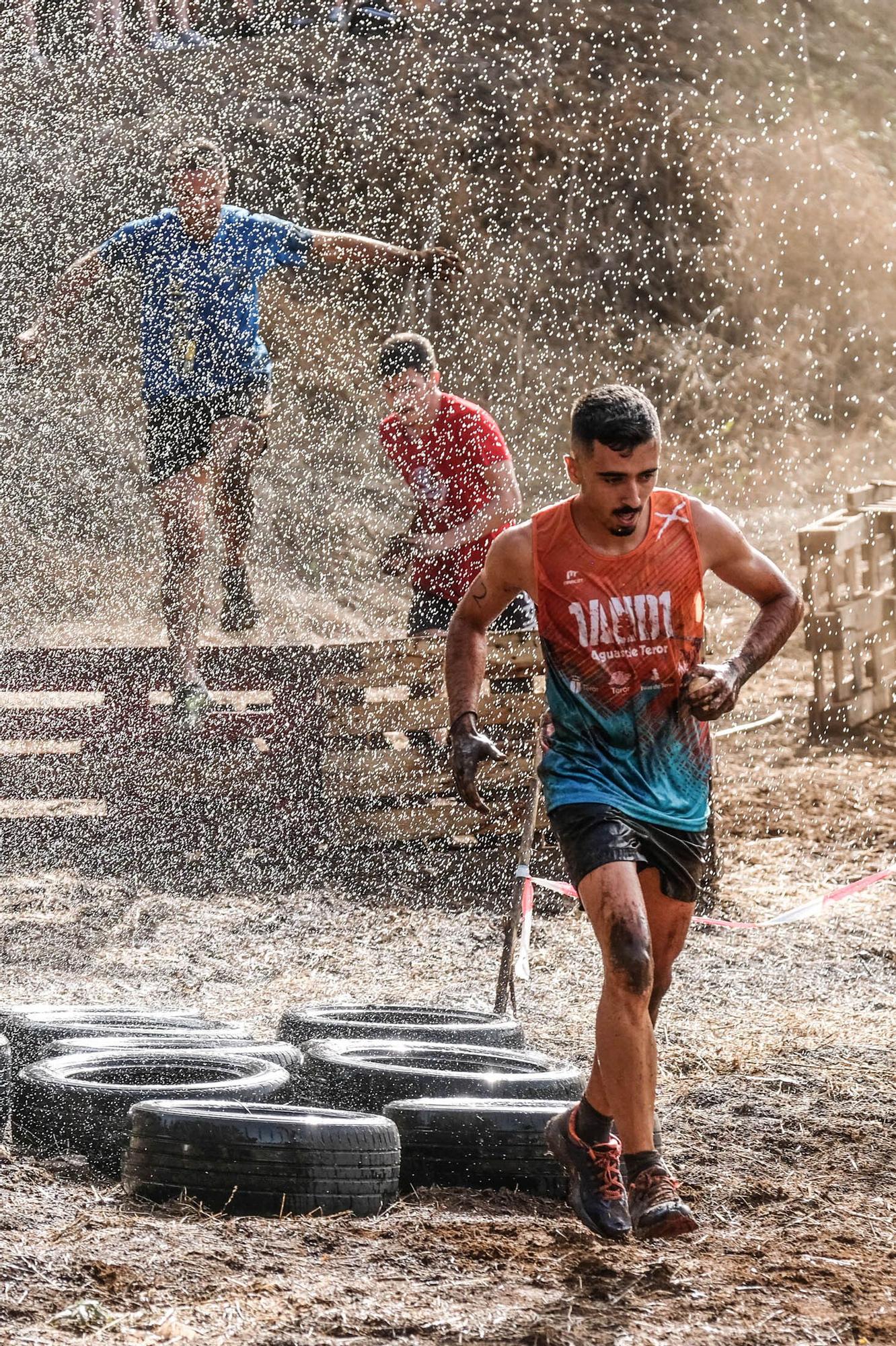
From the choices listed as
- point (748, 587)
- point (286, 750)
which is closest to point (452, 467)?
point (286, 750)

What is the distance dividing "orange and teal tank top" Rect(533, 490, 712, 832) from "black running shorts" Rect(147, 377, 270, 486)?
5539mm

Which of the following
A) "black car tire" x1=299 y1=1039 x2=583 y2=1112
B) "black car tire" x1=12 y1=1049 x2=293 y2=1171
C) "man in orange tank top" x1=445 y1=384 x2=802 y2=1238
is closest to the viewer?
"man in orange tank top" x1=445 y1=384 x2=802 y2=1238

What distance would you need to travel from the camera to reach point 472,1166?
437 centimetres

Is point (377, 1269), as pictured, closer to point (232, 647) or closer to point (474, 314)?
point (232, 647)

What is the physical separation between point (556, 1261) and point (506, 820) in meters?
5.44

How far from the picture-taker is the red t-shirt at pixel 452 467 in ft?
27.1

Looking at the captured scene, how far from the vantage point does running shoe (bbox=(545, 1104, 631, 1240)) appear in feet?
12.1

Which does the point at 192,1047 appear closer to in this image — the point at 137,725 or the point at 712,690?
the point at 712,690

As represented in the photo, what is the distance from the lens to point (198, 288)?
9.23 metres

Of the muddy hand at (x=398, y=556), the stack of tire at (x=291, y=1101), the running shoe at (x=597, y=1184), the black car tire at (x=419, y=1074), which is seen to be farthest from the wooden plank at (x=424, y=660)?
the running shoe at (x=597, y=1184)

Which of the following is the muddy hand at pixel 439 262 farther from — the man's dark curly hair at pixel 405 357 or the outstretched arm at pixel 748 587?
the outstretched arm at pixel 748 587

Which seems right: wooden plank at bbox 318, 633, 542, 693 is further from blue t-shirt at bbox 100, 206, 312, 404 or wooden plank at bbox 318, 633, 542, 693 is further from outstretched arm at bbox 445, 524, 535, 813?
outstretched arm at bbox 445, 524, 535, 813

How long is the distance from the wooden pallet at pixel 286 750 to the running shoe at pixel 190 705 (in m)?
0.06

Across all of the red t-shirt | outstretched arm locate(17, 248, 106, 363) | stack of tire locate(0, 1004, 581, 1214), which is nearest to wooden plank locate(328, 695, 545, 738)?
the red t-shirt
